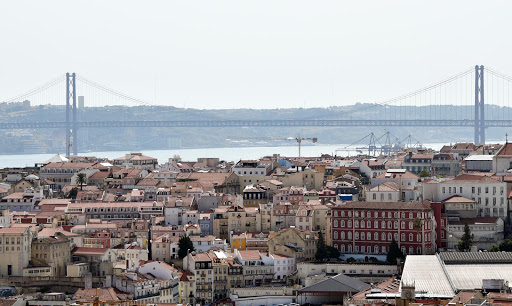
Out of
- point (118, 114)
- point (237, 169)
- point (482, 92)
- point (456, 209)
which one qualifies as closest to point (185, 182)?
point (237, 169)

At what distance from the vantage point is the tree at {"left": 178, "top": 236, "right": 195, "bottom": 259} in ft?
132

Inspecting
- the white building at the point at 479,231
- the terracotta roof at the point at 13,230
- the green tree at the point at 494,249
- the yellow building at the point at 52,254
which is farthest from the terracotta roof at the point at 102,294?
the green tree at the point at 494,249

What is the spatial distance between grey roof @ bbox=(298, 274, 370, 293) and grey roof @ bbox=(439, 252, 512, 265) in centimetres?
224

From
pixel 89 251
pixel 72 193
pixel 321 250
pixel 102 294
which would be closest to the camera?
pixel 102 294

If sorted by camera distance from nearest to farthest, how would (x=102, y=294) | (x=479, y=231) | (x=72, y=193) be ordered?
(x=102, y=294) → (x=479, y=231) → (x=72, y=193)

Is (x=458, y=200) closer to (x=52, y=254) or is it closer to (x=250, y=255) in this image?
(x=250, y=255)

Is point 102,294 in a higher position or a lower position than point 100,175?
lower

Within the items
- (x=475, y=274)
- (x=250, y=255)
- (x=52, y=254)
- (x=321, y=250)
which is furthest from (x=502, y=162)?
(x=52, y=254)

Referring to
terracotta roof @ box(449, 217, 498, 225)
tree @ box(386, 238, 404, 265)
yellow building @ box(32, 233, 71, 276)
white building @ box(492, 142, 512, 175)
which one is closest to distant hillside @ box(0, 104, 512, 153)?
white building @ box(492, 142, 512, 175)

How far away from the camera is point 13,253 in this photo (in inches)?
1544

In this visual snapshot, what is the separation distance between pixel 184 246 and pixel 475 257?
8927 mm

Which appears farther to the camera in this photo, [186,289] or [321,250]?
[321,250]

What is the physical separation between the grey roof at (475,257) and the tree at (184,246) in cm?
762

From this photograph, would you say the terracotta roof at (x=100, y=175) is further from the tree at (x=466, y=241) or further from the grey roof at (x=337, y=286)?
the grey roof at (x=337, y=286)
